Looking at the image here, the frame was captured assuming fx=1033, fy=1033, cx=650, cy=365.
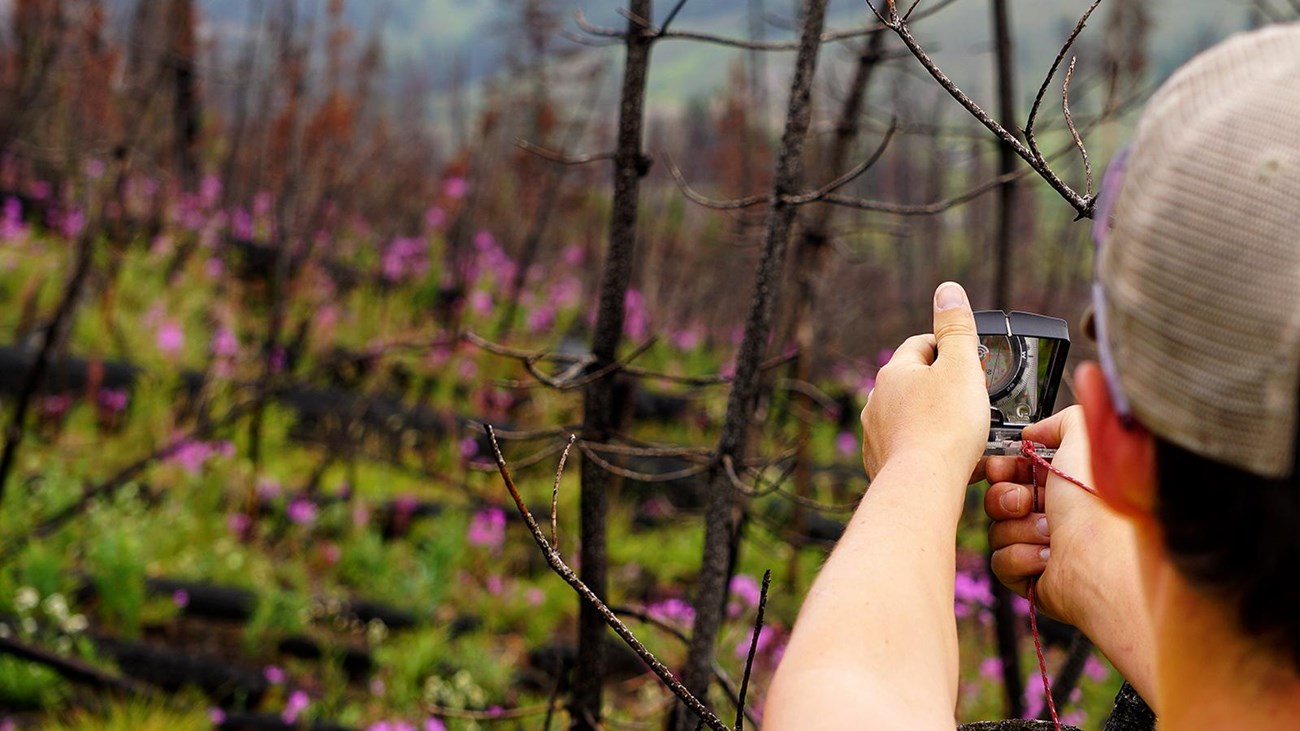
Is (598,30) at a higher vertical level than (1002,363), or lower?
higher

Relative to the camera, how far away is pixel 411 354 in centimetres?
680

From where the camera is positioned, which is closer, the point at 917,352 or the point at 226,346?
the point at 917,352

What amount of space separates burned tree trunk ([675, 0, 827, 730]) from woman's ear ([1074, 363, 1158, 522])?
914mm

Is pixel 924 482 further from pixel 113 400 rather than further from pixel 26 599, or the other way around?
pixel 113 400

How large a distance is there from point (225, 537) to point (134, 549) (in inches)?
28.9

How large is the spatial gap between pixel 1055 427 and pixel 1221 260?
2.10ft

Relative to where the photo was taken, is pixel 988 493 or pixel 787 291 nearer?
pixel 988 493

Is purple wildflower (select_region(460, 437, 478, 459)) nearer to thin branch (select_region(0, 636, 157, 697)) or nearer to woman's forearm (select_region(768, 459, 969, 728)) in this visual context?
thin branch (select_region(0, 636, 157, 697))

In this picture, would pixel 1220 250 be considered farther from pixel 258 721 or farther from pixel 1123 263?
pixel 258 721

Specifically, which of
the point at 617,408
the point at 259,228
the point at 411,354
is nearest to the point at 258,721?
the point at 617,408

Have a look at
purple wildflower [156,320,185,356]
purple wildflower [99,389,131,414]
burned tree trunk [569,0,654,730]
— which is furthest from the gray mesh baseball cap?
purple wildflower [156,320,185,356]

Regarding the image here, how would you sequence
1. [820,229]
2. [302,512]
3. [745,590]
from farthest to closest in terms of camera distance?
[302,512], [745,590], [820,229]

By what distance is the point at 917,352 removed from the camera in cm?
104

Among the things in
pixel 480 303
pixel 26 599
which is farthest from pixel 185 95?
pixel 26 599
